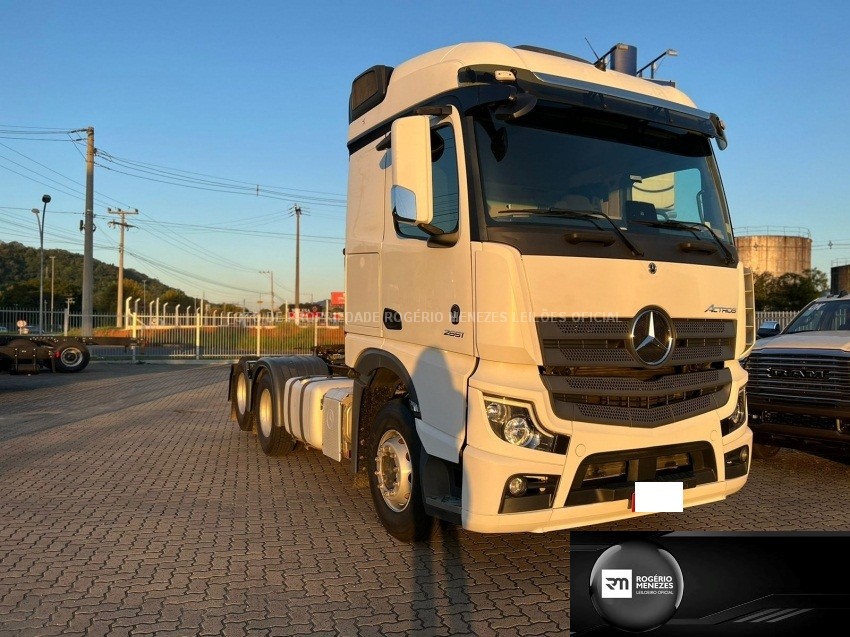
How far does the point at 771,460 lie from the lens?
890 cm

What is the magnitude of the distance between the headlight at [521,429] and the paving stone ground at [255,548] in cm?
97

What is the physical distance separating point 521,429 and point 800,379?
4.61m

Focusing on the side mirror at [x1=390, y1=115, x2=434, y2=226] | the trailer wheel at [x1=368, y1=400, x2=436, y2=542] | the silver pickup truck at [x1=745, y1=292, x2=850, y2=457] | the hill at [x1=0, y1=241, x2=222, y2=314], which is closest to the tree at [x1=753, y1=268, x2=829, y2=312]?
the silver pickup truck at [x1=745, y1=292, x2=850, y2=457]

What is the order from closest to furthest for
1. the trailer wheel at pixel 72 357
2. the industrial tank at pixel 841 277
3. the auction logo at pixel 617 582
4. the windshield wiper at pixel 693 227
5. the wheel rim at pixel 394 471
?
the auction logo at pixel 617 582 < the windshield wiper at pixel 693 227 < the wheel rim at pixel 394 471 < the trailer wheel at pixel 72 357 < the industrial tank at pixel 841 277

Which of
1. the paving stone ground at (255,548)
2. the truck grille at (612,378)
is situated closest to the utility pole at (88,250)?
the paving stone ground at (255,548)

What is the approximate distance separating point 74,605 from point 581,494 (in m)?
3.05

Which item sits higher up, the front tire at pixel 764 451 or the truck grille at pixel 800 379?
the truck grille at pixel 800 379

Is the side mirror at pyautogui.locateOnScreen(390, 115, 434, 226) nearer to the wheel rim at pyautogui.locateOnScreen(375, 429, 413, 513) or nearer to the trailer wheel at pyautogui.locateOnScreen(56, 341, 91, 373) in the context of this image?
the wheel rim at pyautogui.locateOnScreen(375, 429, 413, 513)

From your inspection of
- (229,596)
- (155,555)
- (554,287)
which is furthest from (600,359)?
→ (155,555)

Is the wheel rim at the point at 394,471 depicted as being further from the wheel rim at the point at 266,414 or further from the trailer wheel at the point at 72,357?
the trailer wheel at the point at 72,357

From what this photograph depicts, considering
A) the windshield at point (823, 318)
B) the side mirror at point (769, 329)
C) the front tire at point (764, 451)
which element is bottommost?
the front tire at point (764, 451)

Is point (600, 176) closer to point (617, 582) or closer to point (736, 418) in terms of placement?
point (736, 418)

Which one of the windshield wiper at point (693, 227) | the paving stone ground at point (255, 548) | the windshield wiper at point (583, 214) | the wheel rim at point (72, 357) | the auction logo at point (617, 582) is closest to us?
the auction logo at point (617, 582)

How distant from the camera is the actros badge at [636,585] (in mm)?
1738
